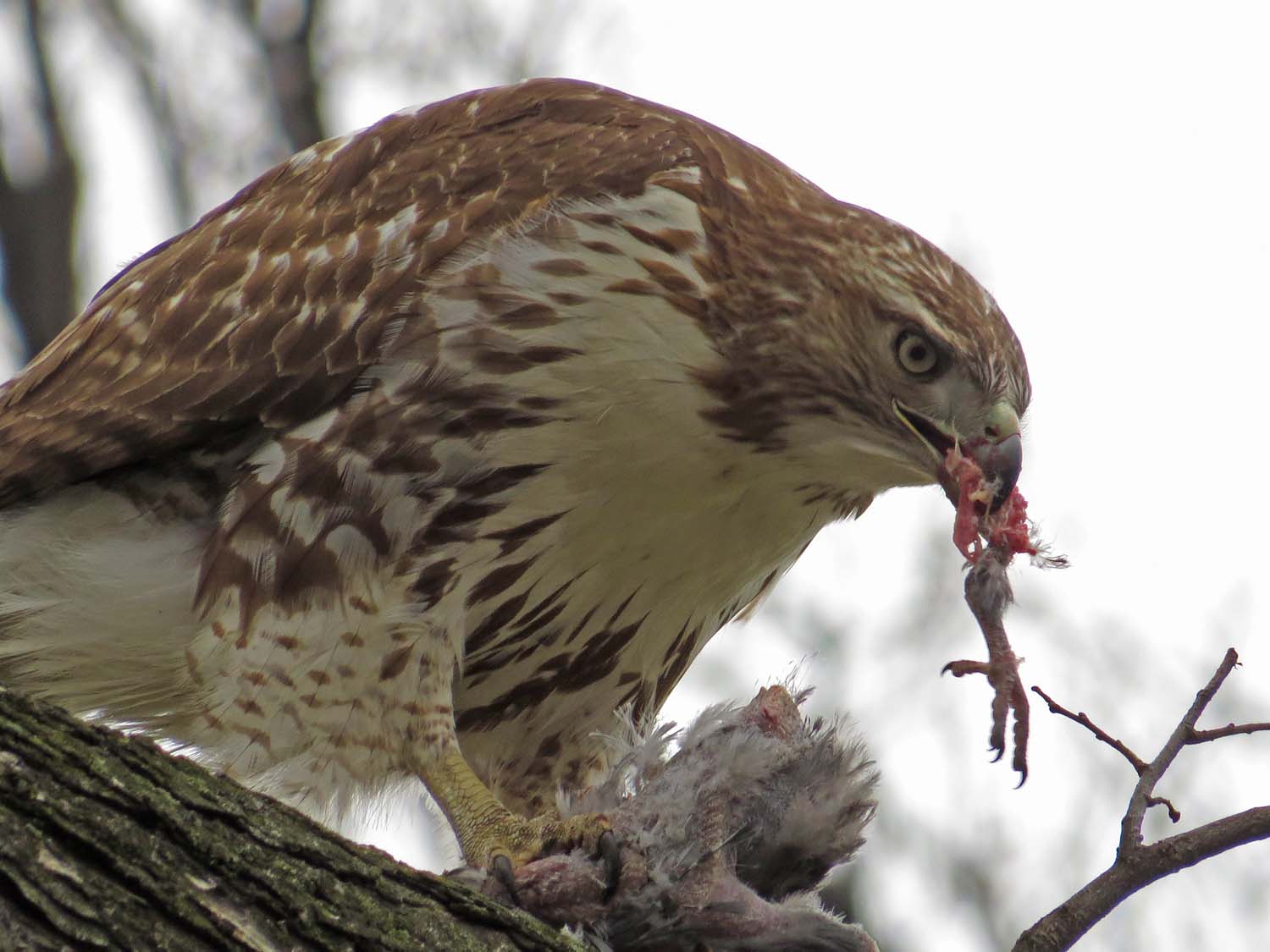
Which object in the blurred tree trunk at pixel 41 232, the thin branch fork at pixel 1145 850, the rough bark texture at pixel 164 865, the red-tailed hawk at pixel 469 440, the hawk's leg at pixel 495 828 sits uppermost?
the blurred tree trunk at pixel 41 232

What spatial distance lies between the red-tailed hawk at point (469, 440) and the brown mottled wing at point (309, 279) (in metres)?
0.01

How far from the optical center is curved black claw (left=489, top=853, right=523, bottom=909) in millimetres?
3221

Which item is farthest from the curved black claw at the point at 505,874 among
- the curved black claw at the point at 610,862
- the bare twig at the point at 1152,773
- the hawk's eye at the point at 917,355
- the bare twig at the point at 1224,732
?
the hawk's eye at the point at 917,355

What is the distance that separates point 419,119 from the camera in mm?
4227

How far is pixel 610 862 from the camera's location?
3.21 meters

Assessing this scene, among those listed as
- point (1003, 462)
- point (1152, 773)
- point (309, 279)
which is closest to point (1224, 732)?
point (1152, 773)

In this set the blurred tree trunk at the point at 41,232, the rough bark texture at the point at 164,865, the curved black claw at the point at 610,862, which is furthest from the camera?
the blurred tree trunk at the point at 41,232

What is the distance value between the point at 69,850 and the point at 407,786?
67.8 inches

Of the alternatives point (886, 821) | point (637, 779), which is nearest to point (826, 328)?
point (637, 779)

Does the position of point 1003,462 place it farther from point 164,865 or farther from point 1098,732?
point 164,865

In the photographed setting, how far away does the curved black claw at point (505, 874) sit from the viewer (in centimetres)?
322

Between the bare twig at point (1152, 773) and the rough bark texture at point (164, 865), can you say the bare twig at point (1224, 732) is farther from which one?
the rough bark texture at point (164, 865)

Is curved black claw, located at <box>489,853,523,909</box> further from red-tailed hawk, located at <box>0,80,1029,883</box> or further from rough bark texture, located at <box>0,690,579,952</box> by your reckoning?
rough bark texture, located at <box>0,690,579,952</box>

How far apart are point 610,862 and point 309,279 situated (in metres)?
1.58
